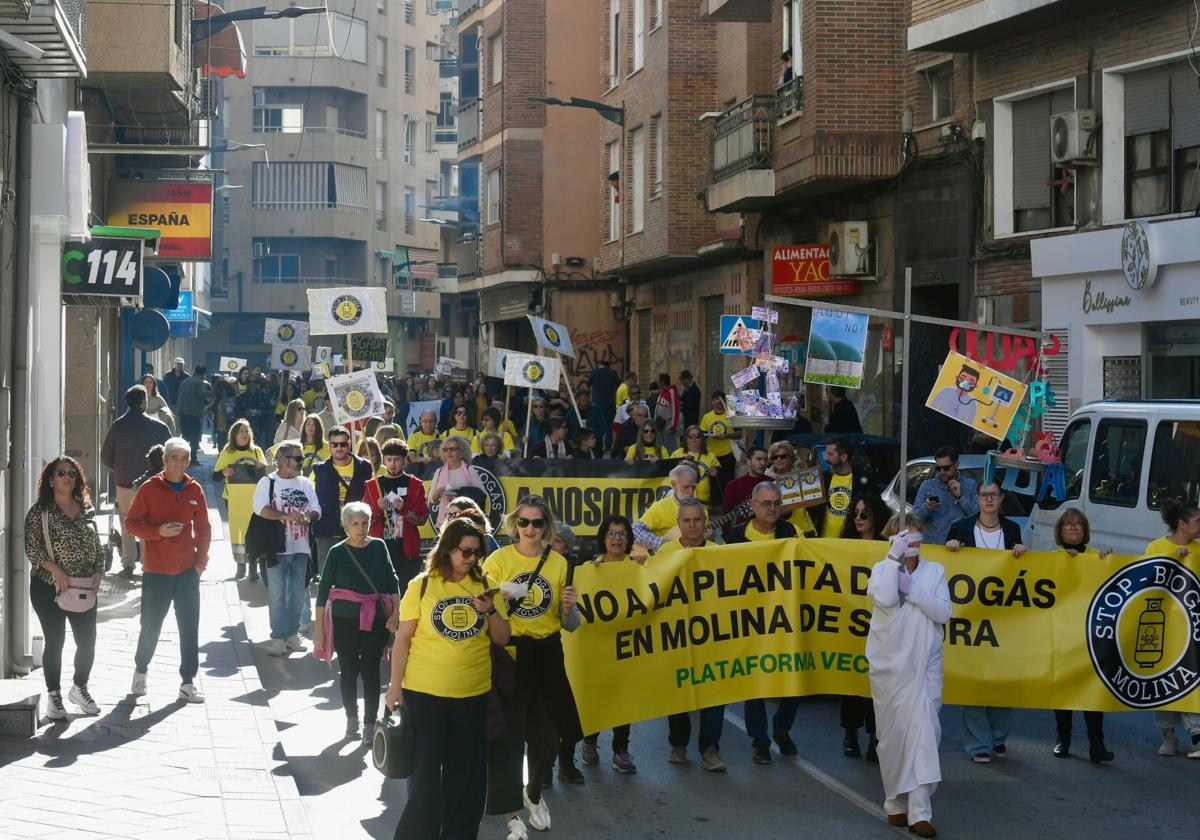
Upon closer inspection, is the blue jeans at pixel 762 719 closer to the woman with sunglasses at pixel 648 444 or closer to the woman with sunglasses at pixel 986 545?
the woman with sunglasses at pixel 986 545

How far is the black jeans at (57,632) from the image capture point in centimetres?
Result: 1112

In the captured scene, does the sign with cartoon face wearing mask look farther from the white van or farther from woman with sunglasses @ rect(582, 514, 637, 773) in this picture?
woman with sunglasses @ rect(582, 514, 637, 773)

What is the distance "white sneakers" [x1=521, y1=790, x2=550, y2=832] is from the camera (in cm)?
887

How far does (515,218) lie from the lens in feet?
153

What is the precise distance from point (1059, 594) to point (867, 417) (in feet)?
52.2

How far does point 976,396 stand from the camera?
14477 millimetres

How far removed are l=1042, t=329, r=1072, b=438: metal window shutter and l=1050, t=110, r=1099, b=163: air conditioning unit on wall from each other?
78.8 inches

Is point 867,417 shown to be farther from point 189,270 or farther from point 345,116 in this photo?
point 345,116

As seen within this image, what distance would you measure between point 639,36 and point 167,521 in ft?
88.8

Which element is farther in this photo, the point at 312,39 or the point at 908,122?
the point at 312,39

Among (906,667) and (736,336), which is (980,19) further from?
(906,667)

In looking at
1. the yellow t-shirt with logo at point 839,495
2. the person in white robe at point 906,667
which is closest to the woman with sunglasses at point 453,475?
the yellow t-shirt with logo at point 839,495

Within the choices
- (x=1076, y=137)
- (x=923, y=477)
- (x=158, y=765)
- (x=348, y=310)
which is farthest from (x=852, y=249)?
(x=158, y=765)

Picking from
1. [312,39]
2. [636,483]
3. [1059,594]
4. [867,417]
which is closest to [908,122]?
[867,417]
